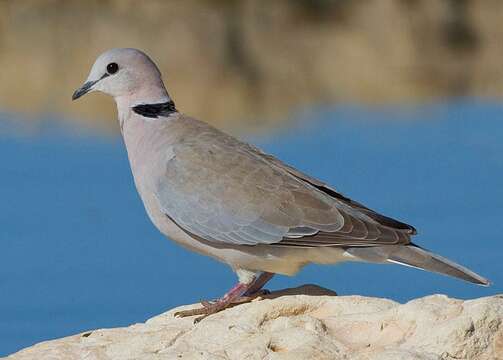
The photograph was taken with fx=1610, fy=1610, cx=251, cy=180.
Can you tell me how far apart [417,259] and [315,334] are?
0.89 meters

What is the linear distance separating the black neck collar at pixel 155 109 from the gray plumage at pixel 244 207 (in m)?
0.03

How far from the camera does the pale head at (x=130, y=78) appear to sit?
858 cm

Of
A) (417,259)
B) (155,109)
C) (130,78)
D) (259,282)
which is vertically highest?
(130,78)

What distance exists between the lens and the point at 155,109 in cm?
851

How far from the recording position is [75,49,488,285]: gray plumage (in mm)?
7785

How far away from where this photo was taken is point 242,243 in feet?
26.1

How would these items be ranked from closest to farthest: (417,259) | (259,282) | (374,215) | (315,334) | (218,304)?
(315,334)
(417,259)
(218,304)
(374,215)
(259,282)

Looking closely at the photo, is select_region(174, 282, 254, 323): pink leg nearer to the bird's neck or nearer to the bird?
the bird

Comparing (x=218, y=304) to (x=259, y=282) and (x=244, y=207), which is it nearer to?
(x=259, y=282)

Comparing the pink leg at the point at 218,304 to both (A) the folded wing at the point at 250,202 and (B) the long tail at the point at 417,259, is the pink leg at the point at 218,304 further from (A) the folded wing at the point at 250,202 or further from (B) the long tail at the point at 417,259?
(B) the long tail at the point at 417,259

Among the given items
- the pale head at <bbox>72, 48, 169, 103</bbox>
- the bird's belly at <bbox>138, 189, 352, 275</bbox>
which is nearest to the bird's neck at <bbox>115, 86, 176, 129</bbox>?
the pale head at <bbox>72, 48, 169, 103</bbox>

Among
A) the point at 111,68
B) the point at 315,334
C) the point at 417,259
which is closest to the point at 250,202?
the point at 417,259

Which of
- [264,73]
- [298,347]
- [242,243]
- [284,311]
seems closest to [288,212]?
[242,243]

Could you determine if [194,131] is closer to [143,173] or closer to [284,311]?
[143,173]
